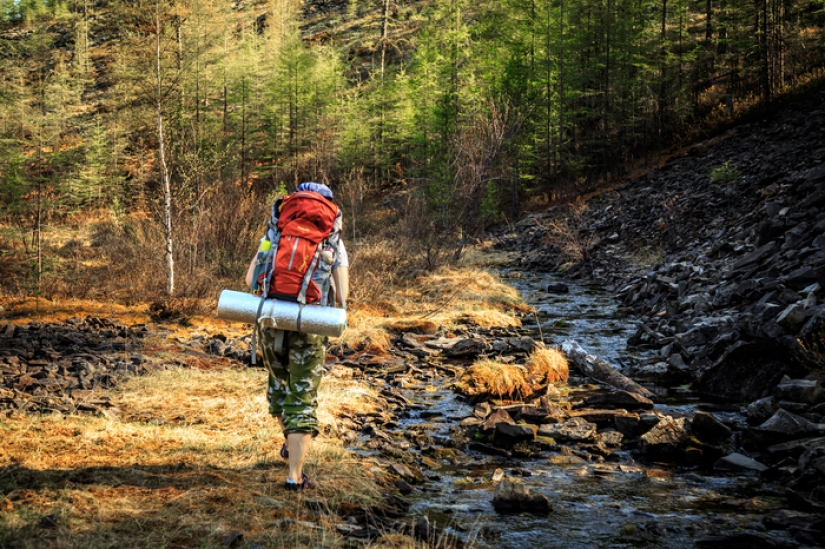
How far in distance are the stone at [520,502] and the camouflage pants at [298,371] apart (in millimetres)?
1551

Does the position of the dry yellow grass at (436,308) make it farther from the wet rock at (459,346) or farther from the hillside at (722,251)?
the hillside at (722,251)

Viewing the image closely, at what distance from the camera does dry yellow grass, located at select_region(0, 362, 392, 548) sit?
3504mm

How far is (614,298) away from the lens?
1467 cm

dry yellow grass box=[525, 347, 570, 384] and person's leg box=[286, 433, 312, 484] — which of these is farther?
dry yellow grass box=[525, 347, 570, 384]

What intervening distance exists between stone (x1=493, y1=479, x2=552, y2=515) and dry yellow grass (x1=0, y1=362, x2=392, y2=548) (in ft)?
3.10

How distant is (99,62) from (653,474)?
79.7 meters

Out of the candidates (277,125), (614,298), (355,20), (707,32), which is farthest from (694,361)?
(355,20)

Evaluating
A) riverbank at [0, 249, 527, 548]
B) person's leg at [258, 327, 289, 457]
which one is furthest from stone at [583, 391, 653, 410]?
person's leg at [258, 327, 289, 457]

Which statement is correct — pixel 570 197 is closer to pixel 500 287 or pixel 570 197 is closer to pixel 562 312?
pixel 500 287

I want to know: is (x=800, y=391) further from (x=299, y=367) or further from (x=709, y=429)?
(x=299, y=367)

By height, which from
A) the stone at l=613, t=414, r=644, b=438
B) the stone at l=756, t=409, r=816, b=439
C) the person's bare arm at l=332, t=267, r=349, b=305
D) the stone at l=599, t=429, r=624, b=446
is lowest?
the stone at l=599, t=429, r=624, b=446

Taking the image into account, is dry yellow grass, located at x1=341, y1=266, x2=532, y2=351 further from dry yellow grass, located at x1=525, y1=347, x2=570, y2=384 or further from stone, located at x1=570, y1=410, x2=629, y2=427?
stone, located at x1=570, y1=410, x2=629, y2=427

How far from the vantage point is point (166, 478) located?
4398 millimetres

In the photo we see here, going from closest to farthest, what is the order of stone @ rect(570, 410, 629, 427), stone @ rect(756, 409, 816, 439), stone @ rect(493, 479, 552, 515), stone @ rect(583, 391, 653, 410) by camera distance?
stone @ rect(493, 479, 552, 515) < stone @ rect(756, 409, 816, 439) < stone @ rect(570, 410, 629, 427) < stone @ rect(583, 391, 653, 410)
